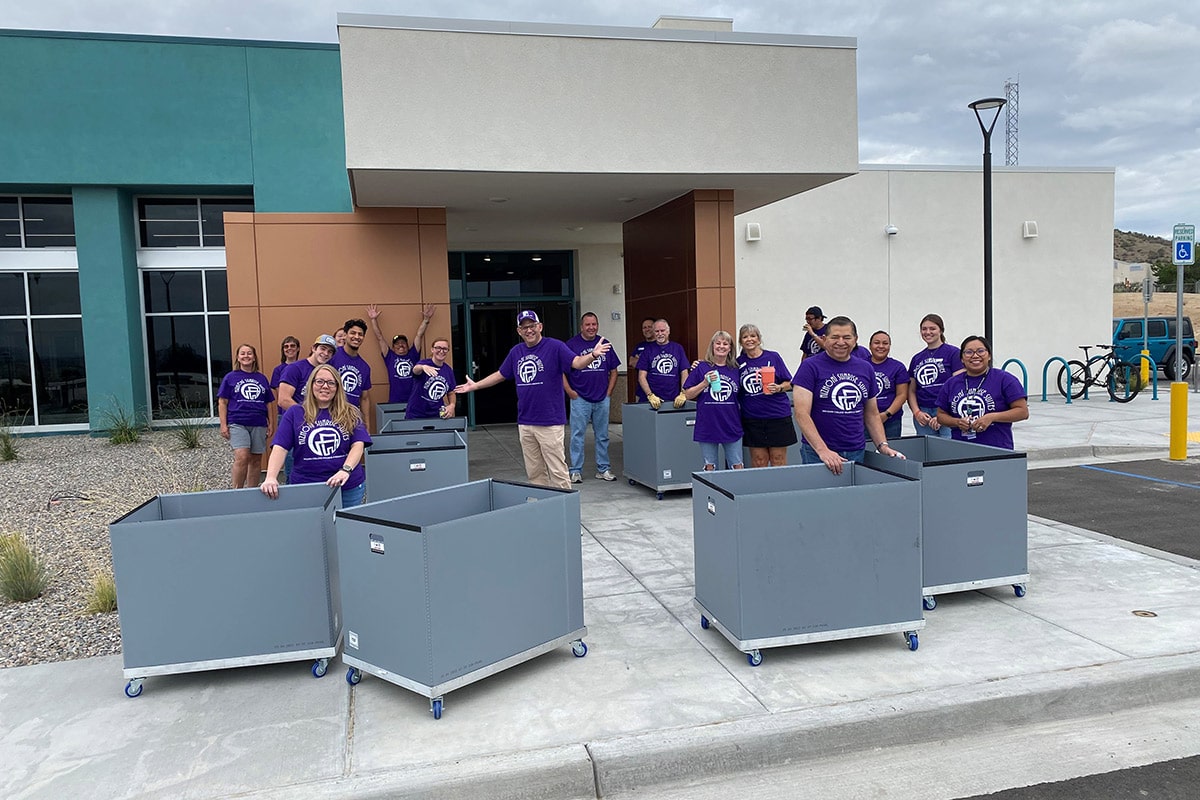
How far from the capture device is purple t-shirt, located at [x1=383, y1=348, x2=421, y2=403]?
11.0 m

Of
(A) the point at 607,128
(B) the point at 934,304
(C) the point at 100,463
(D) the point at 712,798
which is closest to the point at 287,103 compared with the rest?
(C) the point at 100,463

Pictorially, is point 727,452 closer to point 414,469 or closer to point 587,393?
point 587,393

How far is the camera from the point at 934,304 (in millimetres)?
18672

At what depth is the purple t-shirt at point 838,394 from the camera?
6148 mm

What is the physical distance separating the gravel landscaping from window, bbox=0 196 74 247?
13.6ft

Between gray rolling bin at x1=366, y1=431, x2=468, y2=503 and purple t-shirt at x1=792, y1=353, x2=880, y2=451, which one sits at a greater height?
purple t-shirt at x1=792, y1=353, x2=880, y2=451

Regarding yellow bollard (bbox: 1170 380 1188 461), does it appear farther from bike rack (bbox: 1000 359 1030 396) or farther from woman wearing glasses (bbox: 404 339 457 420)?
woman wearing glasses (bbox: 404 339 457 420)

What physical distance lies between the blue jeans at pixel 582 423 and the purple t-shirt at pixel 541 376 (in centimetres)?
181

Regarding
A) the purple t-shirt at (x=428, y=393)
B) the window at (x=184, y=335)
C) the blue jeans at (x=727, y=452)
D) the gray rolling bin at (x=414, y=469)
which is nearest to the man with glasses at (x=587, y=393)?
the purple t-shirt at (x=428, y=393)

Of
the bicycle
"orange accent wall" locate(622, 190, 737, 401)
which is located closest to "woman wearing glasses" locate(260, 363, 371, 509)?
"orange accent wall" locate(622, 190, 737, 401)

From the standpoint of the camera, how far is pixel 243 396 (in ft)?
28.6

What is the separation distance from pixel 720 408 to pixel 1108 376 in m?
14.5

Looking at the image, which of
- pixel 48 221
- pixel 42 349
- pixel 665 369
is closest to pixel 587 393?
pixel 665 369

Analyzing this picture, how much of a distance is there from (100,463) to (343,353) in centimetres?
696
